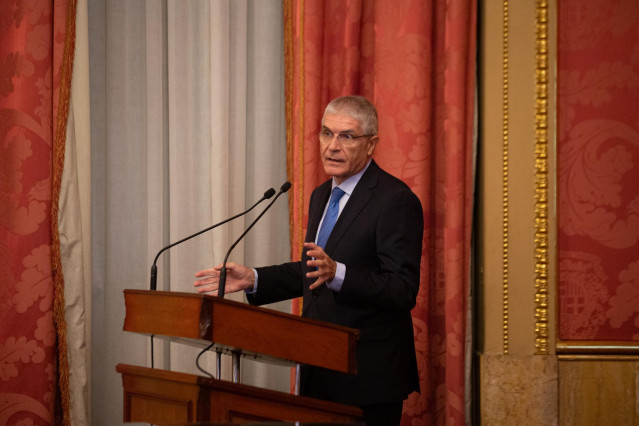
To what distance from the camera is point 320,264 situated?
1989mm

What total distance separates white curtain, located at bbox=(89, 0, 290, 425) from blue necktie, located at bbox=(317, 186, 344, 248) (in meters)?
1.22

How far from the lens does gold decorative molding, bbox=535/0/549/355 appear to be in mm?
3244

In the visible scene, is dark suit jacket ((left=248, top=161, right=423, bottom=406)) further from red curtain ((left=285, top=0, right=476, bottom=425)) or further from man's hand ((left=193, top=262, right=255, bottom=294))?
red curtain ((left=285, top=0, right=476, bottom=425))

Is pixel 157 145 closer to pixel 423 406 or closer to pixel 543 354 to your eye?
pixel 423 406

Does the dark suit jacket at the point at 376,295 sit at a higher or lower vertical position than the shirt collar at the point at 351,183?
lower

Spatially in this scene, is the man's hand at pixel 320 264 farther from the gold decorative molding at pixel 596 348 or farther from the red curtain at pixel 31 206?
the red curtain at pixel 31 206

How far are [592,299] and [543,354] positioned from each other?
333mm

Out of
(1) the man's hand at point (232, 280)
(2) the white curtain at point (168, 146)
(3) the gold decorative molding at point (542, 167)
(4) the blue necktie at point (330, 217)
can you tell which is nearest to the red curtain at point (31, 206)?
(2) the white curtain at point (168, 146)

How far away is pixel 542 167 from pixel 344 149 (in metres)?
1.22

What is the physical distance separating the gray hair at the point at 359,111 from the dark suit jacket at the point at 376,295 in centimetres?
17

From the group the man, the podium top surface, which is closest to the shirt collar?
the man

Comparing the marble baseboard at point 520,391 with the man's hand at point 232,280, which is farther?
the marble baseboard at point 520,391

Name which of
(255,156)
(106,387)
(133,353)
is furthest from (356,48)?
(106,387)

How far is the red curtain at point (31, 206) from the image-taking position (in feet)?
10.9
